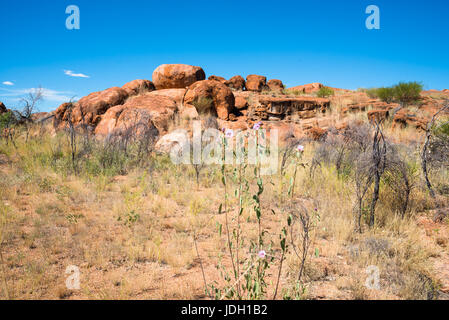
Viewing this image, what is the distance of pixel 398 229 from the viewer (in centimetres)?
352

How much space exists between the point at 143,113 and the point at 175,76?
6999 mm

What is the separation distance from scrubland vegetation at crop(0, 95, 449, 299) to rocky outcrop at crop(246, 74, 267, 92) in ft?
46.1

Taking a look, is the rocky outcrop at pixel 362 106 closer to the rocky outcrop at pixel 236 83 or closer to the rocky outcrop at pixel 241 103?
the rocky outcrop at pixel 241 103

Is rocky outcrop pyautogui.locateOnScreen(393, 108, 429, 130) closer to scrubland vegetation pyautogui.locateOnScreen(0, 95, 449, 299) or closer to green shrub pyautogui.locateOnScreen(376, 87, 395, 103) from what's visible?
green shrub pyautogui.locateOnScreen(376, 87, 395, 103)

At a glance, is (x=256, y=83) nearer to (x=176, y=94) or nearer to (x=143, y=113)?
(x=176, y=94)

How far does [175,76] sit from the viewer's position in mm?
15961

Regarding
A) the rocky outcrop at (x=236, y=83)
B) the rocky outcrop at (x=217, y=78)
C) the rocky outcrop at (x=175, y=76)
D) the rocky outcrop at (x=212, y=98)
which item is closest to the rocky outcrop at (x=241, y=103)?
the rocky outcrop at (x=212, y=98)

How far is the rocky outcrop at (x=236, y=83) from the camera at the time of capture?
19172mm

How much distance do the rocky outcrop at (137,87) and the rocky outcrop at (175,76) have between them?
0.53 metres

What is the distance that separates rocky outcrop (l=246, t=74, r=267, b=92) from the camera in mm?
19183

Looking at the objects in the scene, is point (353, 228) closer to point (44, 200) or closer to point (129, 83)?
point (44, 200)

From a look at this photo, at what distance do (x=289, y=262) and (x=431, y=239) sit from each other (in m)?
1.94

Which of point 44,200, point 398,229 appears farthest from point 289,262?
point 44,200

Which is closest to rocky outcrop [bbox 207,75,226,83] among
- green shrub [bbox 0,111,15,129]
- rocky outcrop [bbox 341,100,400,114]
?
rocky outcrop [bbox 341,100,400,114]
